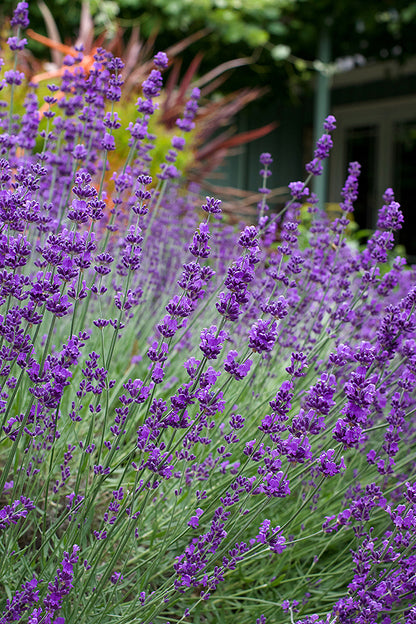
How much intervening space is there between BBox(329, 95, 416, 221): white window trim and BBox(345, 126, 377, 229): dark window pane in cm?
9

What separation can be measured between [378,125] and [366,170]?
33.1 inches

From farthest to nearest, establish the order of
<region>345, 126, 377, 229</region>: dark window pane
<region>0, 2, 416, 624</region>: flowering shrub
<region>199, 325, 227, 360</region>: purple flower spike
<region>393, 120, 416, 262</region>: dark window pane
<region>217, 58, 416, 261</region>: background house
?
1. <region>345, 126, 377, 229</region>: dark window pane
2. <region>217, 58, 416, 261</region>: background house
3. <region>393, 120, 416, 262</region>: dark window pane
4. <region>0, 2, 416, 624</region>: flowering shrub
5. <region>199, 325, 227, 360</region>: purple flower spike

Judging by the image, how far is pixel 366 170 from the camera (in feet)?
36.8

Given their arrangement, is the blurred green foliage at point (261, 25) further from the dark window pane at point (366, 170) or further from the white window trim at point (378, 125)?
the dark window pane at point (366, 170)

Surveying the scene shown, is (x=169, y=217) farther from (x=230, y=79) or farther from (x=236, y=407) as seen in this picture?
(x=230, y=79)

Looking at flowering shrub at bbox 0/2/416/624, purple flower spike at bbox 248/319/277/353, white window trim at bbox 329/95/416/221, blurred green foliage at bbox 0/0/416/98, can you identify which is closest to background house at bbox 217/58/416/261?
white window trim at bbox 329/95/416/221

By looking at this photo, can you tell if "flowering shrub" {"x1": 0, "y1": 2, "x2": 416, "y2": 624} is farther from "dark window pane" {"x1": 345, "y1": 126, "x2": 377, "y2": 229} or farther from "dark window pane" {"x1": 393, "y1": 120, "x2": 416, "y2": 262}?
"dark window pane" {"x1": 345, "y1": 126, "x2": 377, "y2": 229}

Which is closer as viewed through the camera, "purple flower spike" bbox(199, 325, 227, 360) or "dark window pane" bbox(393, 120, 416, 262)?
"purple flower spike" bbox(199, 325, 227, 360)

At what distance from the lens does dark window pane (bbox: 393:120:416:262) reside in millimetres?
10523

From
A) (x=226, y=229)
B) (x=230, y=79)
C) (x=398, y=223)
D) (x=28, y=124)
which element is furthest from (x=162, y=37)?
(x=398, y=223)

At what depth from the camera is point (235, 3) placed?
24.8ft

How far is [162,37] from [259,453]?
8.64m

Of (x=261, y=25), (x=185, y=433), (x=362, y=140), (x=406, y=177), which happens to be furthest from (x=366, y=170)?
(x=185, y=433)

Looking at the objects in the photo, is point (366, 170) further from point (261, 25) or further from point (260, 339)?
point (260, 339)
